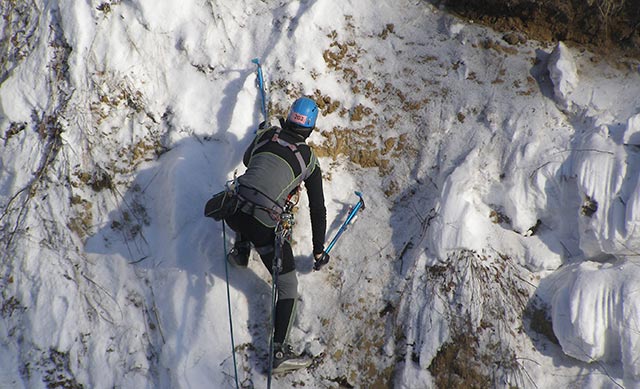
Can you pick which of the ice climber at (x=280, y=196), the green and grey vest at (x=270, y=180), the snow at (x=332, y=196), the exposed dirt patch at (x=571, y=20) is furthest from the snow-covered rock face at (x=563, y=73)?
the green and grey vest at (x=270, y=180)

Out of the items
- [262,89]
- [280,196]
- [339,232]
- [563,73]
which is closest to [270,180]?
[280,196]

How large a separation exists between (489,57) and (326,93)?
2.05m

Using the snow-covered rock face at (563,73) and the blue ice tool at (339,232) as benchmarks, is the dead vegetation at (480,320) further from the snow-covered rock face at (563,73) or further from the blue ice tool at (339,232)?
the snow-covered rock face at (563,73)

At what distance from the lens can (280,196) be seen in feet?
15.9

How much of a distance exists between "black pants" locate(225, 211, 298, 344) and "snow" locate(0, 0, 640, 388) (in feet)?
1.45

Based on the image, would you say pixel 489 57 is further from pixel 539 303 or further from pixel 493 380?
pixel 493 380

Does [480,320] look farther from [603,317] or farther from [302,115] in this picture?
[302,115]

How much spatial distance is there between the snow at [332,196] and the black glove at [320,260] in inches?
9.1

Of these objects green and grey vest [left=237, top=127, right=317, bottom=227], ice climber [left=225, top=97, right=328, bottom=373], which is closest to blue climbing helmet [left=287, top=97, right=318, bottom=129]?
ice climber [left=225, top=97, right=328, bottom=373]

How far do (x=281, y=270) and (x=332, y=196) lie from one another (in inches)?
51.6

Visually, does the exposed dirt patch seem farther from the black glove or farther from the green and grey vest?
the black glove

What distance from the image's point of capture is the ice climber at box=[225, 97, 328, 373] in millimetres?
4738

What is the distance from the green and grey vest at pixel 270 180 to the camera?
185 inches

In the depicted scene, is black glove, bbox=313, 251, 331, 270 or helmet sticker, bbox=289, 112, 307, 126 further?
black glove, bbox=313, 251, 331, 270
